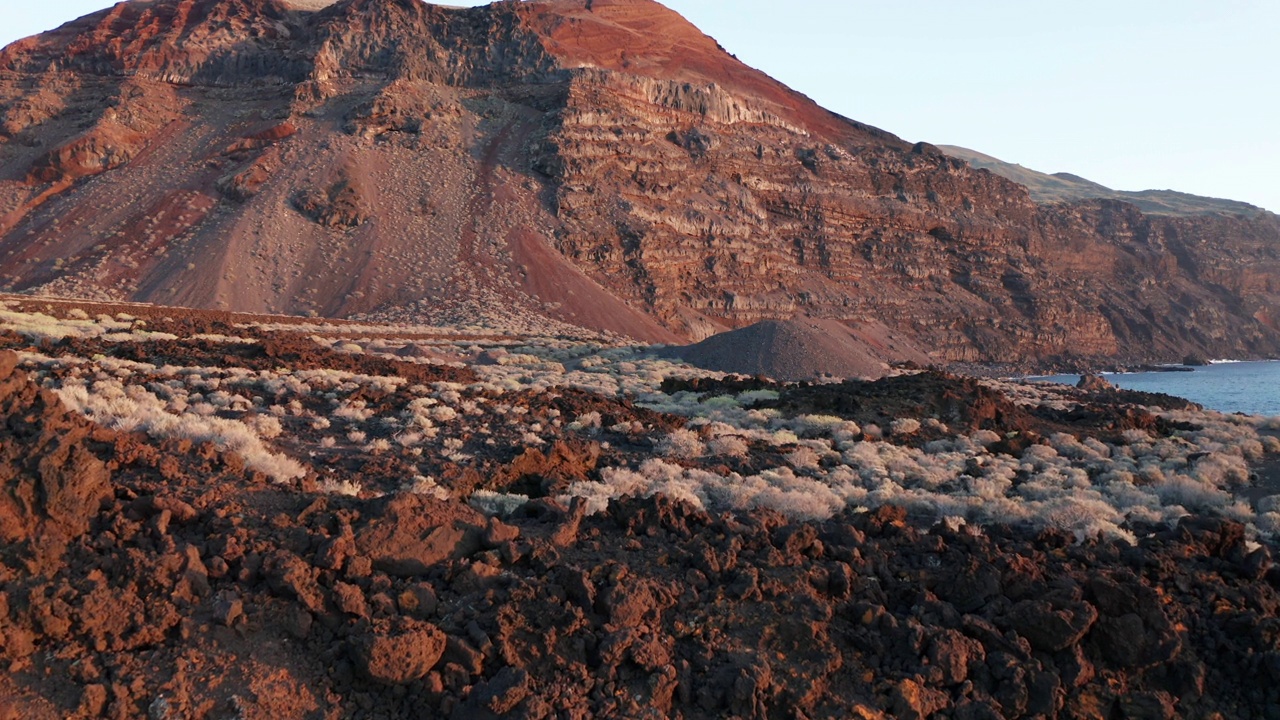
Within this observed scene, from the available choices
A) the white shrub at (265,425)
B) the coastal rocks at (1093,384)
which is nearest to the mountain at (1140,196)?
the coastal rocks at (1093,384)

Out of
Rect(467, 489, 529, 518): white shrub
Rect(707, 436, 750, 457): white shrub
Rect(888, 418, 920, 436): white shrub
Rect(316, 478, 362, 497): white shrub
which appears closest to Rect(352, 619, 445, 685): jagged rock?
Rect(467, 489, 529, 518): white shrub

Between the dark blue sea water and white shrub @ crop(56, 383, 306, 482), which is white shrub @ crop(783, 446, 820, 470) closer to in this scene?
white shrub @ crop(56, 383, 306, 482)

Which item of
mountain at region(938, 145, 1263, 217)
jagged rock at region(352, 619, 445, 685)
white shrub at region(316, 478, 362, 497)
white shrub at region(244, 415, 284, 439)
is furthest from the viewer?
mountain at region(938, 145, 1263, 217)

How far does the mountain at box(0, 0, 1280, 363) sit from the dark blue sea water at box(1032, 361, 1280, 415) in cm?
756

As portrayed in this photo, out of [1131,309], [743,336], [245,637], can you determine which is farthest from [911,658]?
[1131,309]

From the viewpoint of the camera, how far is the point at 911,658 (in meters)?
6.29

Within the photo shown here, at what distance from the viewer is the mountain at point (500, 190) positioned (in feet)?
176

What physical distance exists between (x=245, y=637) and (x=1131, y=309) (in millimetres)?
102334

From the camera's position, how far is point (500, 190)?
62.8 meters

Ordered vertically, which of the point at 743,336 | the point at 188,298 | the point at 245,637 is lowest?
the point at 188,298

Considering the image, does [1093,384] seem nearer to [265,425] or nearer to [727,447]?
[727,447]

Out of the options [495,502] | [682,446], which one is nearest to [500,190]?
[682,446]

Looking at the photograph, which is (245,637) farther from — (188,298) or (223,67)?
(223,67)

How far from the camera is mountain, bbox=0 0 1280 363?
53625mm
